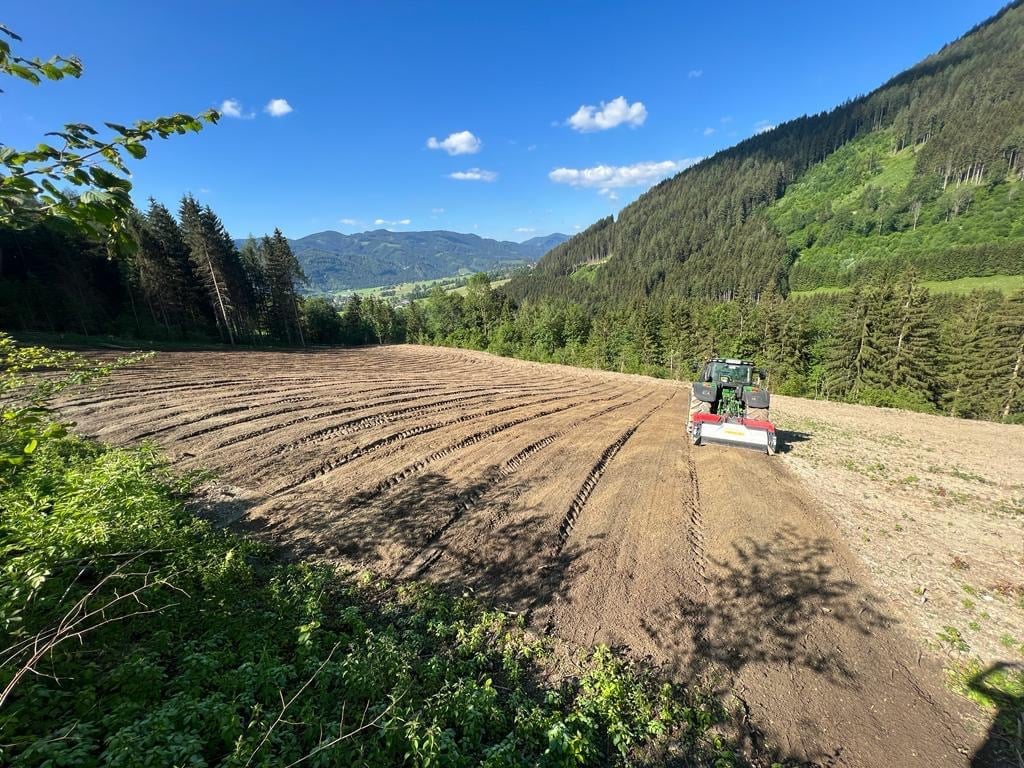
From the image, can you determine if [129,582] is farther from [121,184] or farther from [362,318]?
[362,318]

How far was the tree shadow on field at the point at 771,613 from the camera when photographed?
14.8 ft

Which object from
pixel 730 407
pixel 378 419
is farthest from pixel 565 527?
pixel 378 419

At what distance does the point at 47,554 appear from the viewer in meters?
3.72

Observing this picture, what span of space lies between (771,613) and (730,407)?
8539 millimetres

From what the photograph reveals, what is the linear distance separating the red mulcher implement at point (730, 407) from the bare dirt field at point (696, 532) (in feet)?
1.77

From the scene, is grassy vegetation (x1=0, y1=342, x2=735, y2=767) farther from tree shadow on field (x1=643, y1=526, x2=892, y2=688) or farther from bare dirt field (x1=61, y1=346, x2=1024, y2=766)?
tree shadow on field (x1=643, y1=526, x2=892, y2=688)

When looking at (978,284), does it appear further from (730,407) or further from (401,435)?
(401,435)

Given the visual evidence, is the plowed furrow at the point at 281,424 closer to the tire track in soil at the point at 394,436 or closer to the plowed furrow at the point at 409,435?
the tire track in soil at the point at 394,436

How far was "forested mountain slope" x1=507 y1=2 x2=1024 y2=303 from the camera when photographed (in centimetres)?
8862

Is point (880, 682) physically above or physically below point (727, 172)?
below

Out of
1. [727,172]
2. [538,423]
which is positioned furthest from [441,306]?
[727,172]

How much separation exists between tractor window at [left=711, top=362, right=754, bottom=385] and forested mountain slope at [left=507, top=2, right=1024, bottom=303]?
4809 centimetres

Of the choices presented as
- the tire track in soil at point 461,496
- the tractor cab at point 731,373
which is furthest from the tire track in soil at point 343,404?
the tractor cab at point 731,373

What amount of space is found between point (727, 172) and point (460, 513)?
700 feet
